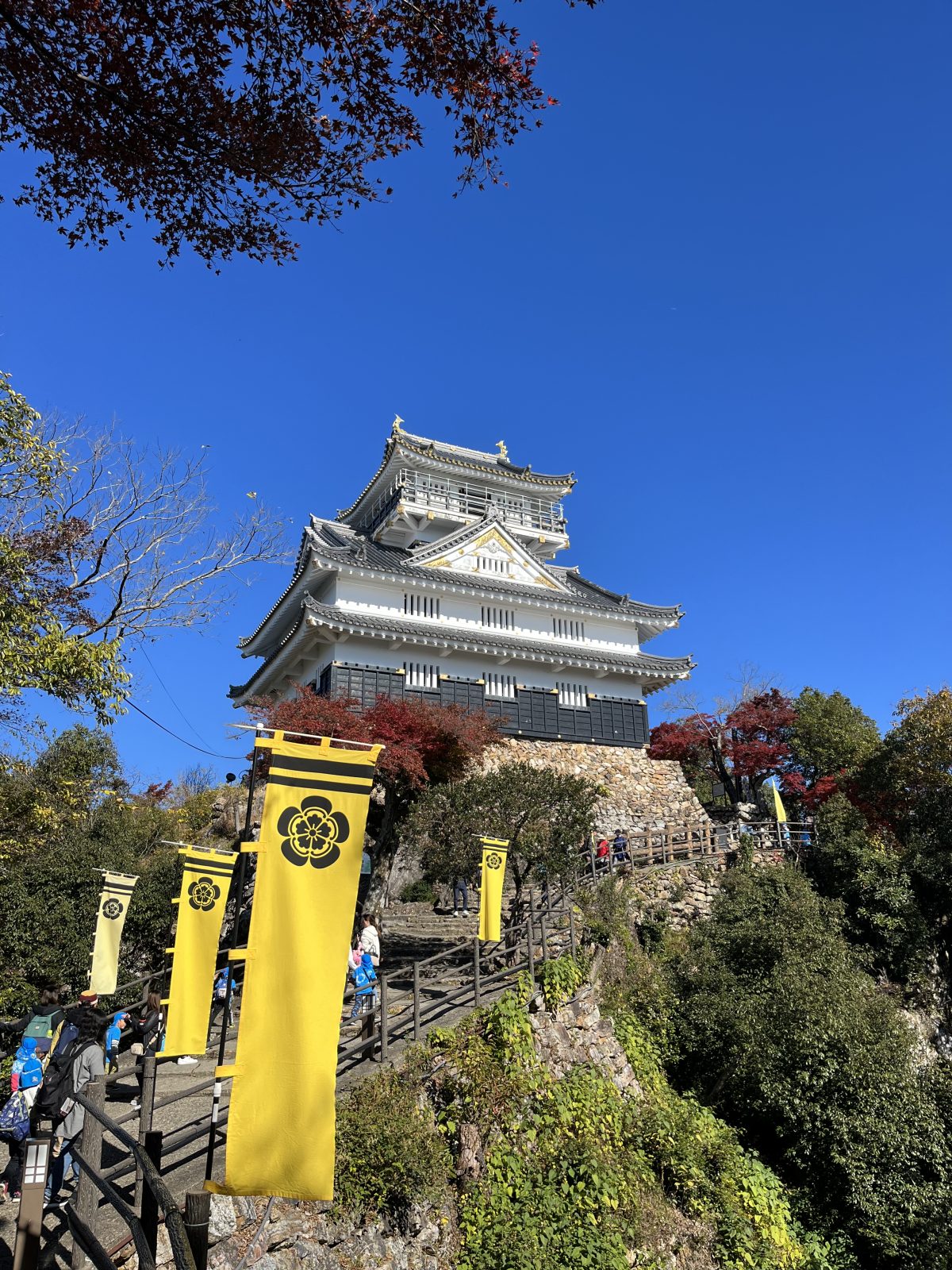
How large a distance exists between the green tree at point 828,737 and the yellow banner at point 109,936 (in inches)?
974

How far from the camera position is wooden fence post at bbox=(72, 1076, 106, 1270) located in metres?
5.61

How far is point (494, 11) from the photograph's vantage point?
5.41m

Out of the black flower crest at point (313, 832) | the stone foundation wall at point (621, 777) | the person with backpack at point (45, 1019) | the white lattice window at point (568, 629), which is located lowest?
the person with backpack at point (45, 1019)

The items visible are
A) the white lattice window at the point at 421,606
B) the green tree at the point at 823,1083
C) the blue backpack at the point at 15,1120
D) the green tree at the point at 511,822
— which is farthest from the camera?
the white lattice window at the point at 421,606

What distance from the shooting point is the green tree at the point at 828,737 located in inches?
1180

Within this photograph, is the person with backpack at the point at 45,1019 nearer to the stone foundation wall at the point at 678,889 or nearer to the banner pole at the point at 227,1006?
the banner pole at the point at 227,1006

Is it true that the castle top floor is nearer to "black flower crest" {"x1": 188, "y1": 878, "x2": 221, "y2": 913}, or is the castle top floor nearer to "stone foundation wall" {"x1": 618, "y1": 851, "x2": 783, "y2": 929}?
"stone foundation wall" {"x1": 618, "y1": 851, "x2": 783, "y2": 929}

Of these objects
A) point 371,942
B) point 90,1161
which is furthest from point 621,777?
point 90,1161

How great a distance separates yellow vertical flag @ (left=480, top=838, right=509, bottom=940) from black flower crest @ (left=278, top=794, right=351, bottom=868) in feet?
27.1

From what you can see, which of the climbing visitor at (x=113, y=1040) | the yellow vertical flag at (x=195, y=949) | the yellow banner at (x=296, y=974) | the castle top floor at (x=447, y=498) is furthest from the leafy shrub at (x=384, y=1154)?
the castle top floor at (x=447, y=498)

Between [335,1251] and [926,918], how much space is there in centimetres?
1704

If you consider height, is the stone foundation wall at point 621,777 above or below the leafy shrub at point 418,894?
above

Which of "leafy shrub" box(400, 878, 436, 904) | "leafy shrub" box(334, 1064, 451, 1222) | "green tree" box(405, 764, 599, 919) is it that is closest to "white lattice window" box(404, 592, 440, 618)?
"leafy shrub" box(400, 878, 436, 904)

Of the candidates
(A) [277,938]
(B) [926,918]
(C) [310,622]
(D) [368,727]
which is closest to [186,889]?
(A) [277,938]
